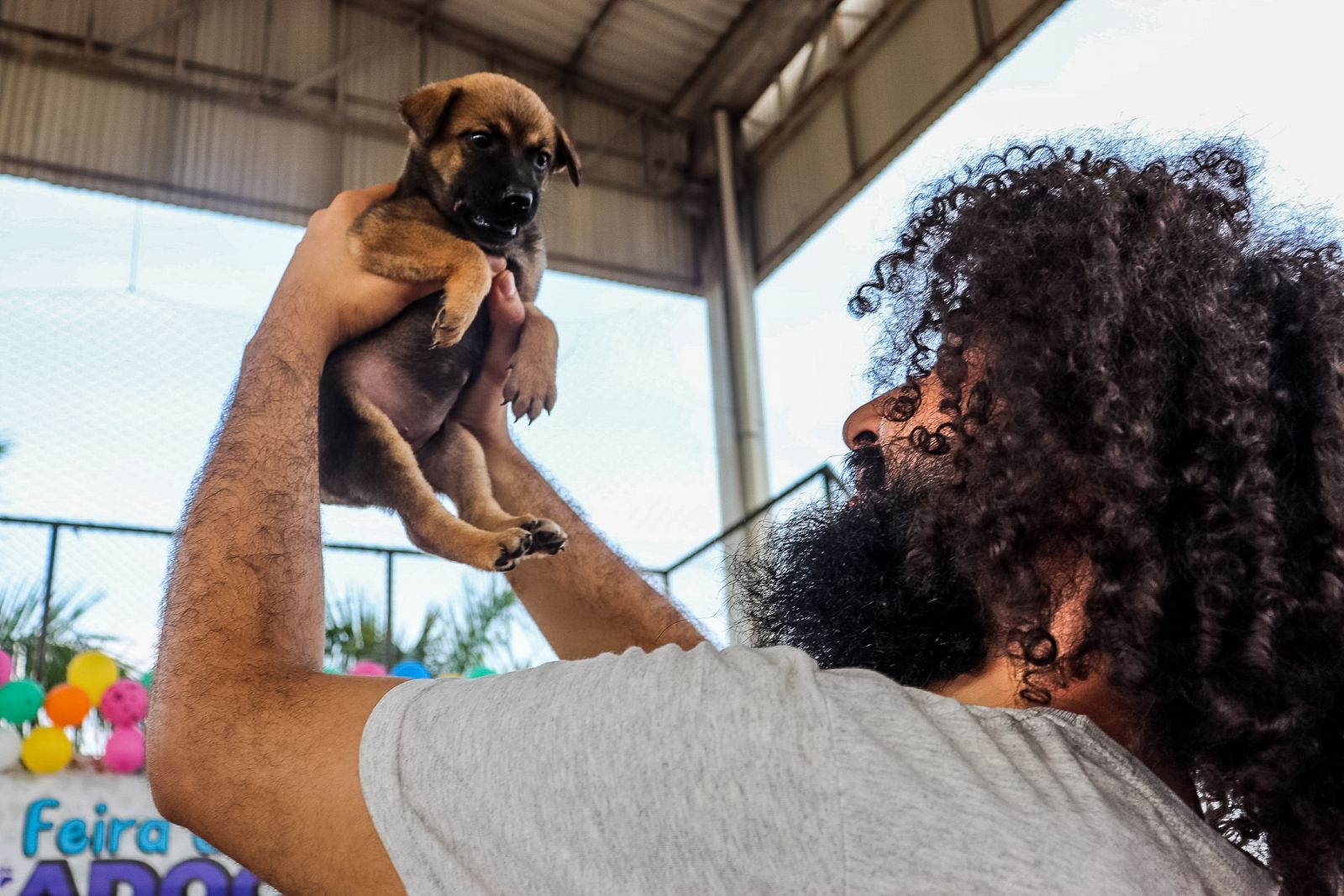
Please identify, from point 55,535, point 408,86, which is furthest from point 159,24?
point 55,535

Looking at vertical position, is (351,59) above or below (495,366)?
above

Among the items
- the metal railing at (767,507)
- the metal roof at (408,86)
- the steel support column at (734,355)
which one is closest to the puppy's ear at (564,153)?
the metal railing at (767,507)

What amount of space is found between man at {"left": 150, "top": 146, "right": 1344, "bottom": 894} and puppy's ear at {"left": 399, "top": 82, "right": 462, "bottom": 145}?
39 centimetres

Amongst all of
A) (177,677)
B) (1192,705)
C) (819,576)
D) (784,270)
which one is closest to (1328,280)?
(1192,705)

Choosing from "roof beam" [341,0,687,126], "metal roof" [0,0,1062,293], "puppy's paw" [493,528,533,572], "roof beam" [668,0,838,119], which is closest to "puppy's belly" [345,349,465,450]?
"puppy's paw" [493,528,533,572]

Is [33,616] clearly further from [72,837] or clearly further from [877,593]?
[877,593]

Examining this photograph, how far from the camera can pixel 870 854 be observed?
563 millimetres

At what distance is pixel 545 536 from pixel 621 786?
2.01 feet

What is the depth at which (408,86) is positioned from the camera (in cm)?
435

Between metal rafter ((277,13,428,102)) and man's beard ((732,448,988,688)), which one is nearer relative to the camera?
man's beard ((732,448,988,688))

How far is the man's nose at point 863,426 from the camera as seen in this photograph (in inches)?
39.3

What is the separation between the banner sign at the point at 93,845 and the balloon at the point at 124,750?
0.09 meters

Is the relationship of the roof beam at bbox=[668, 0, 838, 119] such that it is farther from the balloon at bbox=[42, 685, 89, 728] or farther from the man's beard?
the man's beard

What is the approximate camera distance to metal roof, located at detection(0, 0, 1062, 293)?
12.4 ft
